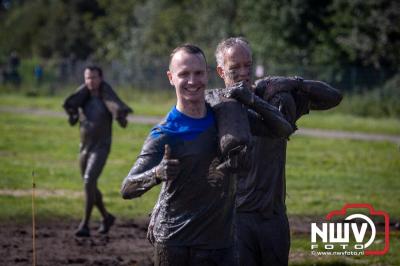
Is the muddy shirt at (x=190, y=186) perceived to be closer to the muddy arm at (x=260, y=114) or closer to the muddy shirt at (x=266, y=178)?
the muddy arm at (x=260, y=114)

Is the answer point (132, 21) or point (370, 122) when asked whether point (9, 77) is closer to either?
point (132, 21)

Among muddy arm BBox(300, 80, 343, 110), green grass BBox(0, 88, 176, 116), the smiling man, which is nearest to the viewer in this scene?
the smiling man

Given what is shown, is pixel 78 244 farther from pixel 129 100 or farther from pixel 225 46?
pixel 129 100

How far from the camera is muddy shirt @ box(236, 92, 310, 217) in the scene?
24.0 feet

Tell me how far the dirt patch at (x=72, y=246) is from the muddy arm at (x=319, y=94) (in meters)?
4.60

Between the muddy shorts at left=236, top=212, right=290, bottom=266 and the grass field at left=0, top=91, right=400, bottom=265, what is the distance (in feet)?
14.4

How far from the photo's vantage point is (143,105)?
43781 mm

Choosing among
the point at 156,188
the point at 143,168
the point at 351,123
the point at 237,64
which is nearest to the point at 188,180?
the point at 143,168

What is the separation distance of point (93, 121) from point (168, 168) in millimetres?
8880

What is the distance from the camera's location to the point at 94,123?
14398mm

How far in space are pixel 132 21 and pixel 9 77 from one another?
10.9 m

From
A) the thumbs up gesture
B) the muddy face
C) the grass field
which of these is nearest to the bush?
the grass field

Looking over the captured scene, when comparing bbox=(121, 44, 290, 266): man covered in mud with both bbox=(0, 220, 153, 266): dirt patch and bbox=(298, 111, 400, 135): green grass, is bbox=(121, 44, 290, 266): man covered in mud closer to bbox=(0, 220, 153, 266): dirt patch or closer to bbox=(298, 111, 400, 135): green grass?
bbox=(0, 220, 153, 266): dirt patch

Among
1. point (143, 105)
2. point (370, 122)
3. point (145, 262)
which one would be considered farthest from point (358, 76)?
point (145, 262)
